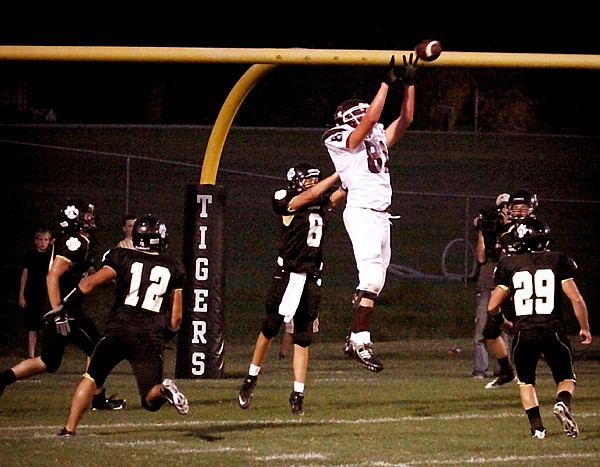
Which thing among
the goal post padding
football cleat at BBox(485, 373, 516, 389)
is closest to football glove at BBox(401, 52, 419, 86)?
the goal post padding

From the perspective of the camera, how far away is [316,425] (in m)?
11.2

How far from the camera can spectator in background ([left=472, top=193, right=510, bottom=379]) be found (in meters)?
14.2

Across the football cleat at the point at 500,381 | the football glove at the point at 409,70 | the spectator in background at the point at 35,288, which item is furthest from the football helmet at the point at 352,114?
the spectator in background at the point at 35,288

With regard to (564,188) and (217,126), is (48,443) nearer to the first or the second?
(217,126)

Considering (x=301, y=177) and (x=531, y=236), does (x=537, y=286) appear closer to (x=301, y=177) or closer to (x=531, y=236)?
(x=531, y=236)

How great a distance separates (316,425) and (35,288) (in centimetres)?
629

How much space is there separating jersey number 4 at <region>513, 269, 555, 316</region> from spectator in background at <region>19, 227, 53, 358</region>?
287 inches

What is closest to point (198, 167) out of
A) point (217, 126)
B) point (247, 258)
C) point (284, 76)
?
point (247, 258)

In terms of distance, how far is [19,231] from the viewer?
22.1 metres

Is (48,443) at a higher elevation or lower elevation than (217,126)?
lower

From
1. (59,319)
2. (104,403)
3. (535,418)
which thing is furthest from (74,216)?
(535,418)

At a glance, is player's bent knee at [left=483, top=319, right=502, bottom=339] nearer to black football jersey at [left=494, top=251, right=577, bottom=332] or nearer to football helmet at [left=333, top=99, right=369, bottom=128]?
black football jersey at [left=494, top=251, right=577, bottom=332]

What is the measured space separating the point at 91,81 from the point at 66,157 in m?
5.91

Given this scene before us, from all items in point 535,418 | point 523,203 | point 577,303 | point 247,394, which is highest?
point 523,203
